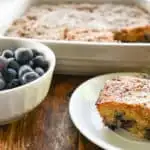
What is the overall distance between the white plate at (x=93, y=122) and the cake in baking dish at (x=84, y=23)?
236mm

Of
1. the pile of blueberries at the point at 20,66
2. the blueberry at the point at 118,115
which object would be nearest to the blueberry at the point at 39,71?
the pile of blueberries at the point at 20,66

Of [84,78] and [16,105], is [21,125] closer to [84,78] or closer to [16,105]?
[16,105]

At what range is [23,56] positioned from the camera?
1.18m

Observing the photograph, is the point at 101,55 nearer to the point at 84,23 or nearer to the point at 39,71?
the point at 39,71

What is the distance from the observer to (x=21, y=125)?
45.4 inches

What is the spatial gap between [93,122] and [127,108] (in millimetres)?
114

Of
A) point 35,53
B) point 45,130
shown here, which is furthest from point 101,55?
point 45,130

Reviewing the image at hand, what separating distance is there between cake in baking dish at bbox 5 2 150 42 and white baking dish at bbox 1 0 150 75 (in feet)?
A: 0.40

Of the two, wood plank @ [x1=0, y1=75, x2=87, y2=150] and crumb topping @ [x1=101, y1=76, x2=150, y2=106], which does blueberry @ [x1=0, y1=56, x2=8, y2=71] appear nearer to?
wood plank @ [x1=0, y1=75, x2=87, y2=150]

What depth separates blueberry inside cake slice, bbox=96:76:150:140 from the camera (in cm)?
105

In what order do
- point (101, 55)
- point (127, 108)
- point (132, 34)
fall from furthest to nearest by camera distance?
point (132, 34) → point (101, 55) → point (127, 108)

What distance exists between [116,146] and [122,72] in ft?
1.12

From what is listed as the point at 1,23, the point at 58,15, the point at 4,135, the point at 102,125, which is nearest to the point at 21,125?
the point at 4,135

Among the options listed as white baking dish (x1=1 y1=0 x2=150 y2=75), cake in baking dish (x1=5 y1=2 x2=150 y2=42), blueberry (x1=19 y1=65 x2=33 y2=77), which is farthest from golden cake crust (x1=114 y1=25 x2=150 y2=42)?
blueberry (x1=19 y1=65 x2=33 y2=77)
